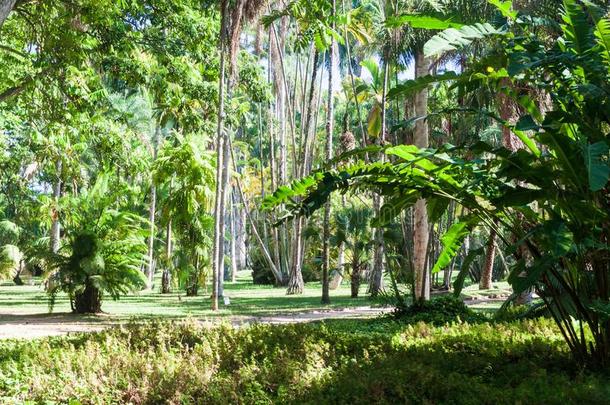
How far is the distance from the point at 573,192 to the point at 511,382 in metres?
1.80

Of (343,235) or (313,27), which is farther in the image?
(343,235)

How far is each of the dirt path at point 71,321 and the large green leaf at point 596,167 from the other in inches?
314

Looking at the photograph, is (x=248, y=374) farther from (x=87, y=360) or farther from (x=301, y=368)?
(x=87, y=360)

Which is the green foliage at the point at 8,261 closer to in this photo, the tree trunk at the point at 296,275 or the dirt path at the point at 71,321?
the tree trunk at the point at 296,275

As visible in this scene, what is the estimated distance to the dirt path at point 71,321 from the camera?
12836mm

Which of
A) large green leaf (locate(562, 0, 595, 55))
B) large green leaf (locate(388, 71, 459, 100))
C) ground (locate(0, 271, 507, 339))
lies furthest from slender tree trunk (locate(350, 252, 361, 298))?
large green leaf (locate(562, 0, 595, 55))

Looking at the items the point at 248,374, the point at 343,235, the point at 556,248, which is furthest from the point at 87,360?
the point at 343,235

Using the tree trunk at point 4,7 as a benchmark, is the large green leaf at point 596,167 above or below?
below

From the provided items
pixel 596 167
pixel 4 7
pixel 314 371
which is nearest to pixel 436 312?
pixel 314 371

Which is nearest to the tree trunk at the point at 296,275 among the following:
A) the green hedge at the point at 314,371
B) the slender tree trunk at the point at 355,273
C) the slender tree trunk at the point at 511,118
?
the slender tree trunk at the point at 355,273

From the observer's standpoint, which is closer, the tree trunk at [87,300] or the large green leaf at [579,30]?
the large green leaf at [579,30]

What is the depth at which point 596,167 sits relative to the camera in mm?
5102

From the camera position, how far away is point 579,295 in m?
6.32

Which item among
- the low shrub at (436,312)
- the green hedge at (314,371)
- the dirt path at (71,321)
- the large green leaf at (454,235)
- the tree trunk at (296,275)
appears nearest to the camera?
the green hedge at (314,371)
